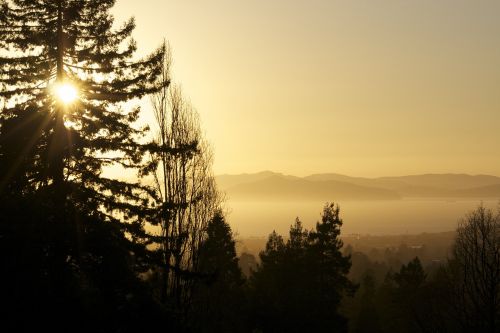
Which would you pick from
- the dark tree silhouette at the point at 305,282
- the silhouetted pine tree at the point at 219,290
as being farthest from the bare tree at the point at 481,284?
the silhouetted pine tree at the point at 219,290

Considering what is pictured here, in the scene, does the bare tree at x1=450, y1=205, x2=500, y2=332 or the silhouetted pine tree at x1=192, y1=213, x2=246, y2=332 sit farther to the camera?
the silhouetted pine tree at x1=192, y1=213, x2=246, y2=332

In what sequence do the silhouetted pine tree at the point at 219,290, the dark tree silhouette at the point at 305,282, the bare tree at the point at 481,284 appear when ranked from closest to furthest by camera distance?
the bare tree at the point at 481,284 → the silhouetted pine tree at the point at 219,290 → the dark tree silhouette at the point at 305,282

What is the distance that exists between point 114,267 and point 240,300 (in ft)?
64.3

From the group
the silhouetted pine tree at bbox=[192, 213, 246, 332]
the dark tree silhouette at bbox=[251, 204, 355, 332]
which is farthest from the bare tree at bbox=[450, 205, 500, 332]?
the silhouetted pine tree at bbox=[192, 213, 246, 332]

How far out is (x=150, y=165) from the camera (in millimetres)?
14828

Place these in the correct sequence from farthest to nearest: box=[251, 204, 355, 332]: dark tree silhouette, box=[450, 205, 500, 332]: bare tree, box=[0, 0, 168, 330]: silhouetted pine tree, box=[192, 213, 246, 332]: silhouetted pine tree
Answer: box=[251, 204, 355, 332]: dark tree silhouette, box=[192, 213, 246, 332]: silhouetted pine tree, box=[450, 205, 500, 332]: bare tree, box=[0, 0, 168, 330]: silhouetted pine tree

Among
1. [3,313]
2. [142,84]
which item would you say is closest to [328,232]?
[142,84]

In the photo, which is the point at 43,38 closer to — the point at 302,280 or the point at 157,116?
the point at 157,116

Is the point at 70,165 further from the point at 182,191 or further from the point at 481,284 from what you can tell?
the point at 481,284

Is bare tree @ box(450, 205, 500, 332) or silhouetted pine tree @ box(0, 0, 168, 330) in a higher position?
silhouetted pine tree @ box(0, 0, 168, 330)

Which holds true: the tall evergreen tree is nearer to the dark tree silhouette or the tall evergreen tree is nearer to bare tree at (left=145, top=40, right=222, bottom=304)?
bare tree at (left=145, top=40, right=222, bottom=304)

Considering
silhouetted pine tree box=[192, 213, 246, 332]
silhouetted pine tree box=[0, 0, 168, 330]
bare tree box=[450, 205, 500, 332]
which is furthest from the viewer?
silhouetted pine tree box=[192, 213, 246, 332]

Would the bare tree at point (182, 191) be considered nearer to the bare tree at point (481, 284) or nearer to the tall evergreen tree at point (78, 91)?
the tall evergreen tree at point (78, 91)

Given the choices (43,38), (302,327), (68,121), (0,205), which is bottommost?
(302,327)
